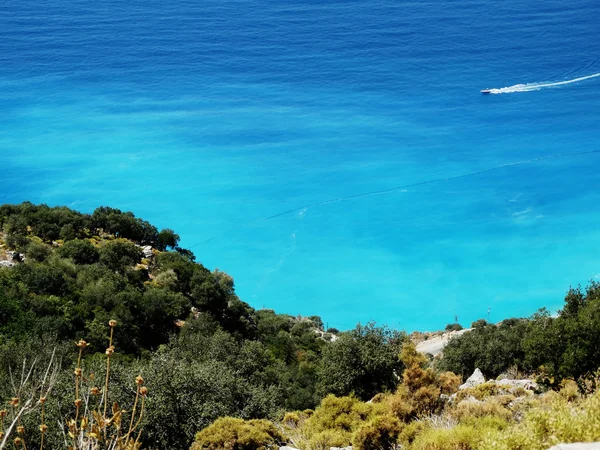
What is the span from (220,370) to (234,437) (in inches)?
143

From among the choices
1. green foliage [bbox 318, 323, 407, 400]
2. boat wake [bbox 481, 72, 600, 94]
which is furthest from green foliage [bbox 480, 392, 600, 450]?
boat wake [bbox 481, 72, 600, 94]

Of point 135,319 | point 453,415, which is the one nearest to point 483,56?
point 135,319

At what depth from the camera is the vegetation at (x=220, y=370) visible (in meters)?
10.7

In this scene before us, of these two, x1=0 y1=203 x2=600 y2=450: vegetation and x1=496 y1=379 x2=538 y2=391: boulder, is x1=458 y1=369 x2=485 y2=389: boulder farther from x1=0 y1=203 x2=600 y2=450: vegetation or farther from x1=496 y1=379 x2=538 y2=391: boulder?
x1=496 y1=379 x2=538 y2=391: boulder

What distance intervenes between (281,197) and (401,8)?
157 feet

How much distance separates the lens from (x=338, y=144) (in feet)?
179

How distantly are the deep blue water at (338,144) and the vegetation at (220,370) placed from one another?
10.6m

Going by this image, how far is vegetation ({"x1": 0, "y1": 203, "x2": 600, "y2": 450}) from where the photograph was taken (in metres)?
10.7

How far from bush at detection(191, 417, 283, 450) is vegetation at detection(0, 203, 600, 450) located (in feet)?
0.09

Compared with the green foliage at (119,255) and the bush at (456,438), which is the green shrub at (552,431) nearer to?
the bush at (456,438)

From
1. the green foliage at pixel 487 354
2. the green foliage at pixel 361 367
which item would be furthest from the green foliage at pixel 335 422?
the green foliage at pixel 487 354

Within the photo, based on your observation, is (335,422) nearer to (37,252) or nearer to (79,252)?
(79,252)

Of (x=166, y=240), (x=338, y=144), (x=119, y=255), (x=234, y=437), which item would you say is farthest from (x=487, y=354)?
(x=338, y=144)

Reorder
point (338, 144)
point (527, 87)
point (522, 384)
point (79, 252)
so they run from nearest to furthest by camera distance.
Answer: point (522, 384) → point (79, 252) → point (338, 144) → point (527, 87)
